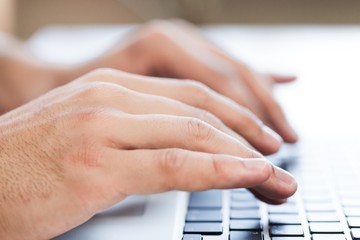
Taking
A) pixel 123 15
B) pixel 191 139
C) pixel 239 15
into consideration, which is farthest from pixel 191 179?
pixel 123 15

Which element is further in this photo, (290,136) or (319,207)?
(290,136)

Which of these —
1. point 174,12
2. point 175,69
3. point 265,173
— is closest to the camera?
point 265,173

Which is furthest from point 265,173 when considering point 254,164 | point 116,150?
point 116,150

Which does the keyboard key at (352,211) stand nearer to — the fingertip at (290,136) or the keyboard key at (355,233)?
the keyboard key at (355,233)

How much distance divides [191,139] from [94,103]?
0.09 m

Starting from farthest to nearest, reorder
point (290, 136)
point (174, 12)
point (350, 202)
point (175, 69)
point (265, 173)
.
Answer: point (174, 12) → point (175, 69) → point (290, 136) → point (350, 202) → point (265, 173)

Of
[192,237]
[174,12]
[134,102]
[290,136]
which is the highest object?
[174,12]

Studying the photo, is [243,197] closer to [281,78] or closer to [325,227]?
[325,227]

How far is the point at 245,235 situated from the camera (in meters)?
0.49

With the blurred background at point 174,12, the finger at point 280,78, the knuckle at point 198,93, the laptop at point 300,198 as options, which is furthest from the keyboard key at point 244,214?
the blurred background at point 174,12

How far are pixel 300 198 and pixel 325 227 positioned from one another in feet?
0.24

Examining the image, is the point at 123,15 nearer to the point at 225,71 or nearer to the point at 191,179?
the point at 225,71

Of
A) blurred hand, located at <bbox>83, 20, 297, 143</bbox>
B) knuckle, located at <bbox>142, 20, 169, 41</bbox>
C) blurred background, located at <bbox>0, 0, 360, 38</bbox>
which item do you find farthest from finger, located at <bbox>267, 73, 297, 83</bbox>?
blurred background, located at <bbox>0, 0, 360, 38</bbox>

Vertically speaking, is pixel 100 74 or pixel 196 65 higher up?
pixel 196 65
